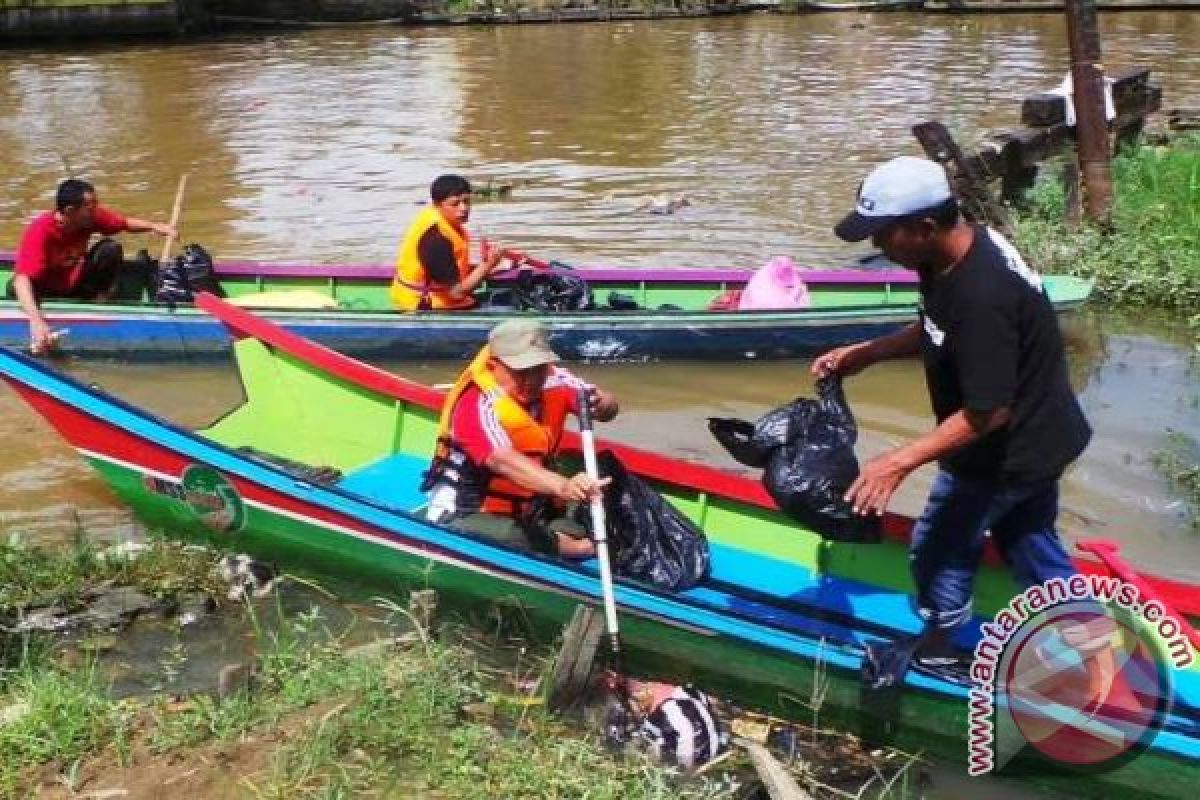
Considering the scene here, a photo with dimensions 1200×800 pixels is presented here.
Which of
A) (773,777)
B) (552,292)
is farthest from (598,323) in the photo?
(773,777)

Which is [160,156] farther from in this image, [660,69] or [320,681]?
[320,681]

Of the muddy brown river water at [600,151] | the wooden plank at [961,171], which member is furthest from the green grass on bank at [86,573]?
the wooden plank at [961,171]

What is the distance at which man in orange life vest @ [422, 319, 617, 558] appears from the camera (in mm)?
5113

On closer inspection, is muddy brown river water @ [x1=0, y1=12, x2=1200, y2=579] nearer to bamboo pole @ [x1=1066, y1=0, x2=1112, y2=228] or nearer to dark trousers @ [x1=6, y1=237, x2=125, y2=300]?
dark trousers @ [x1=6, y1=237, x2=125, y2=300]

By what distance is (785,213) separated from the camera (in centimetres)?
1391

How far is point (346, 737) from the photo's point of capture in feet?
14.0

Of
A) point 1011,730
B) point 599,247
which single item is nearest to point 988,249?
point 1011,730

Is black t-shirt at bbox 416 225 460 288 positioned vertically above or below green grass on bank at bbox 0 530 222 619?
above

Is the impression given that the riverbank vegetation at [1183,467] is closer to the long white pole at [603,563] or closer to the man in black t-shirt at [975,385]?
the man in black t-shirt at [975,385]

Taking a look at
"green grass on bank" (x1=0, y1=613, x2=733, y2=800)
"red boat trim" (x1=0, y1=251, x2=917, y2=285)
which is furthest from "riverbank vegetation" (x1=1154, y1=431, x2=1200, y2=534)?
"green grass on bank" (x1=0, y1=613, x2=733, y2=800)

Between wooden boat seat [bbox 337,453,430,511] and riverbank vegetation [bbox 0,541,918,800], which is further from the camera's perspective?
wooden boat seat [bbox 337,453,430,511]

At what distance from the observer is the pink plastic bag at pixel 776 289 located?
9.23 meters

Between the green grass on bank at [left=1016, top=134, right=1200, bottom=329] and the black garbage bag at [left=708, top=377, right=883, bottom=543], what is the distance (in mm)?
5171

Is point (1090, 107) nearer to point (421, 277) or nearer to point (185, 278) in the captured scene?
point (421, 277)
